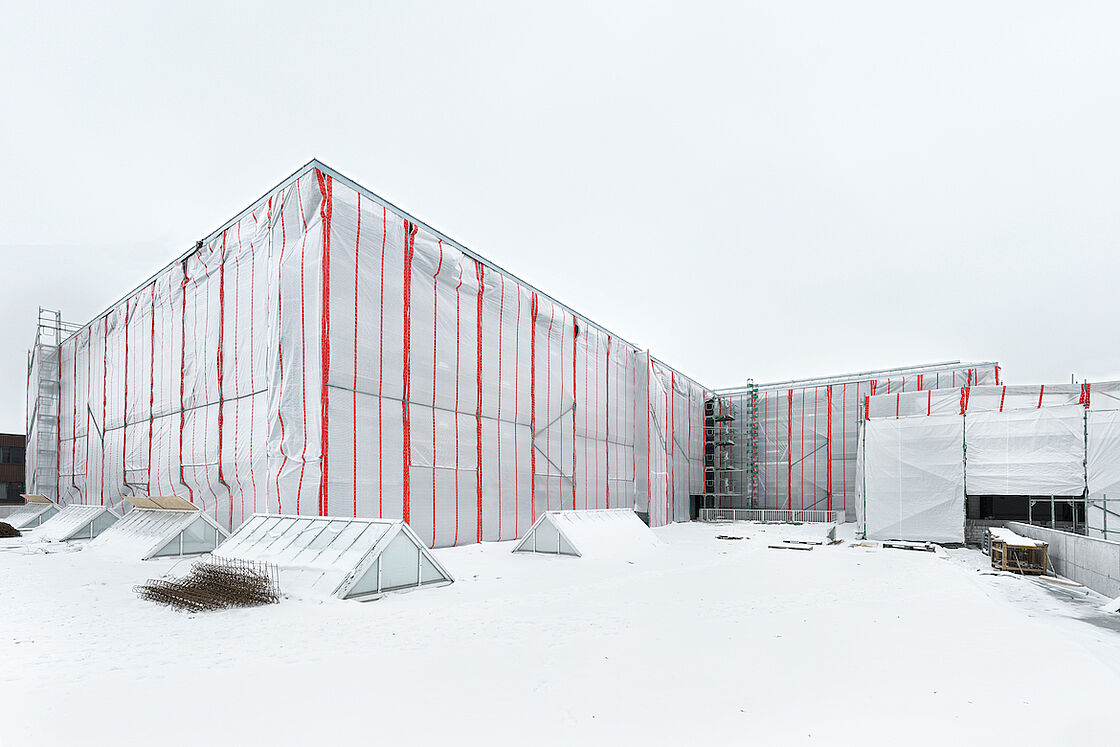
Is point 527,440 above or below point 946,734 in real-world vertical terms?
above

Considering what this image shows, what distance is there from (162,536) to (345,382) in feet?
18.3

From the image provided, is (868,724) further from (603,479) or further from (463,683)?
(603,479)

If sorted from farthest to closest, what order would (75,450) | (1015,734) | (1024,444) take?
(75,450)
(1024,444)
(1015,734)

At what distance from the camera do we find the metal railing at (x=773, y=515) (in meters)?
31.8

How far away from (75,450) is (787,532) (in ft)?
95.5

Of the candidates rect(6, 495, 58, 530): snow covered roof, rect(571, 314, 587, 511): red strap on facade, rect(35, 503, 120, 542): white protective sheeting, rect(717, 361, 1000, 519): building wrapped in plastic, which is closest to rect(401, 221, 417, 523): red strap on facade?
rect(571, 314, 587, 511): red strap on facade

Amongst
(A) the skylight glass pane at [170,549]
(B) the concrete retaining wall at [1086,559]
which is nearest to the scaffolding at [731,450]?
(B) the concrete retaining wall at [1086,559]

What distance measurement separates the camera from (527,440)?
20516 millimetres

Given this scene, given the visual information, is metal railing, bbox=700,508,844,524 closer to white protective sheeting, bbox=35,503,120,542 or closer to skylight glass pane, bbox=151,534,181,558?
skylight glass pane, bbox=151,534,181,558


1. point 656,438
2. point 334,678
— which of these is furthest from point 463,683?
point 656,438

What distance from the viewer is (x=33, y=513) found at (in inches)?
1018

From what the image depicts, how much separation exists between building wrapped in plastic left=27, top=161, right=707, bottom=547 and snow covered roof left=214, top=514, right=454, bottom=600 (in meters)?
2.19

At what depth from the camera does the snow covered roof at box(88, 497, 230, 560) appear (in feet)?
48.0

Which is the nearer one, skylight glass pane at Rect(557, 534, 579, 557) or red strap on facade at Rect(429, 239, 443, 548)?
skylight glass pane at Rect(557, 534, 579, 557)
